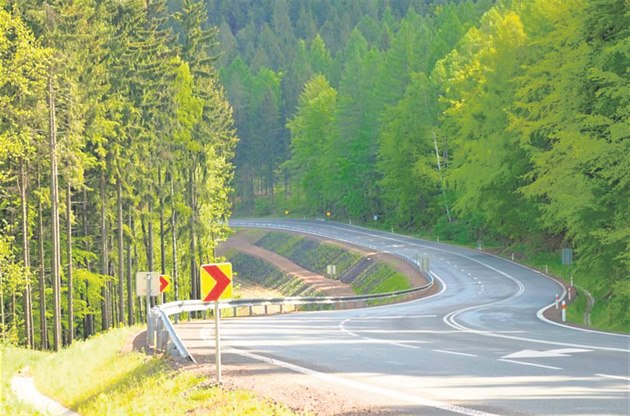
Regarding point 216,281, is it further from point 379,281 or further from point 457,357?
point 379,281

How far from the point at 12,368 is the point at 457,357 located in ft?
51.1

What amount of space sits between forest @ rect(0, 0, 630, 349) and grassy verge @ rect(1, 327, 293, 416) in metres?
4.25

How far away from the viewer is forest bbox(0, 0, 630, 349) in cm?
3030

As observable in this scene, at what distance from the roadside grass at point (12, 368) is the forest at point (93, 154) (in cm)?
224

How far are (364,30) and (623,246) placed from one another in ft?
484

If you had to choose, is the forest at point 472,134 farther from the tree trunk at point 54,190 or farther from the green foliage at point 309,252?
the tree trunk at point 54,190

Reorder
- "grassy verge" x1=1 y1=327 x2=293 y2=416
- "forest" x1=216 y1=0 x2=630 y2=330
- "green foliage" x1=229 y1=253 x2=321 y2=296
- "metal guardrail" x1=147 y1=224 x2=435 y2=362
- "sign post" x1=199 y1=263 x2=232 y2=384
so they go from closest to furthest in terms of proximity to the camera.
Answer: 1. "grassy verge" x1=1 y1=327 x2=293 y2=416
2. "sign post" x1=199 y1=263 x2=232 y2=384
3. "metal guardrail" x1=147 y1=224 x2=435 y2=362
4. "forest" x1=216 y1=0 x2=630 y2=330
5. "green foliage" x1=229 y1=253 x2=321 y2=296

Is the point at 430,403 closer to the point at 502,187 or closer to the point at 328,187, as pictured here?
the point at 502,187

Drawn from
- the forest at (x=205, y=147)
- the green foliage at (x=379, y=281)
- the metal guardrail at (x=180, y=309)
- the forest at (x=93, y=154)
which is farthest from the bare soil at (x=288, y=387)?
the green foliage at (x=379, y=281)

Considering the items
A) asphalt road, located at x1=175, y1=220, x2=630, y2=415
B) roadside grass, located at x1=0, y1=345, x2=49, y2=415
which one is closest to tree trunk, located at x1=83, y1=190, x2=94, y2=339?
roadside grass, located at x1=0, y1=345, x2=49, y2=415

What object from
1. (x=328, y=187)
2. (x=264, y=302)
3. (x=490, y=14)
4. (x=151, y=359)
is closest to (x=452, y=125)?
(x=490, y=14)

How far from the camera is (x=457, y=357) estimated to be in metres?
18.4

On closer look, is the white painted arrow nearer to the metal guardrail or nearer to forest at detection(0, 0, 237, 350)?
the metal guardrail

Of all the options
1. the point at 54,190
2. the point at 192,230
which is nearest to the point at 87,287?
the point at 192,230
